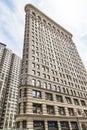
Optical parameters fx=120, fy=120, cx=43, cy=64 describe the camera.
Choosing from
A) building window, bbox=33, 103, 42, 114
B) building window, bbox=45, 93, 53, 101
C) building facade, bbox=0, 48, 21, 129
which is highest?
building facade, bbox=0, 48, 21, 129

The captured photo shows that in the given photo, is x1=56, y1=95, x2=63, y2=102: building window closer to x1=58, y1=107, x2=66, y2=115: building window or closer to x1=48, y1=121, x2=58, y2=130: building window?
x1=58, y1=107, x2=66, y2=115: building window

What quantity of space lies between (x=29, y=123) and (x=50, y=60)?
924 inches

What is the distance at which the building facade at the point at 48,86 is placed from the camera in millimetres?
26911

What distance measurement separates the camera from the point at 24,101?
2697cm

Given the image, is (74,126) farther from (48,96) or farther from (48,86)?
(48,86)

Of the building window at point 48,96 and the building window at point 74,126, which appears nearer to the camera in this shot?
the building window at point 74,126

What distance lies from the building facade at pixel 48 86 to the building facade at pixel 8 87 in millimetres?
55374

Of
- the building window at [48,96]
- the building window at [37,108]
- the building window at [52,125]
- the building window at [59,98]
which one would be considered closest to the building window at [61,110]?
the building window at [59,98]

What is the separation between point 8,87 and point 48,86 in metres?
67.5

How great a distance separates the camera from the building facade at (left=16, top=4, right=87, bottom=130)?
26.9m

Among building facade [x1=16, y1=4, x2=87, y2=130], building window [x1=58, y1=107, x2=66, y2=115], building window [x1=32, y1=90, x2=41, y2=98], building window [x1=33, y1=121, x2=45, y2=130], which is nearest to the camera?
building window [x1=33, y1=121, x2=45, y2=130]

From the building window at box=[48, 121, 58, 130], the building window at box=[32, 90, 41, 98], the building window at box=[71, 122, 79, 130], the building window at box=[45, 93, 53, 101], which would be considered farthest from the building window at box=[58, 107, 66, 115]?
the building window at box=[32, 90, 41, 98]

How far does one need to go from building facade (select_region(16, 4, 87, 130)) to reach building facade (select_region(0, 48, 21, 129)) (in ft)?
182

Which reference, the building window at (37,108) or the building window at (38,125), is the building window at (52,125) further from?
the building window at (37,108)
